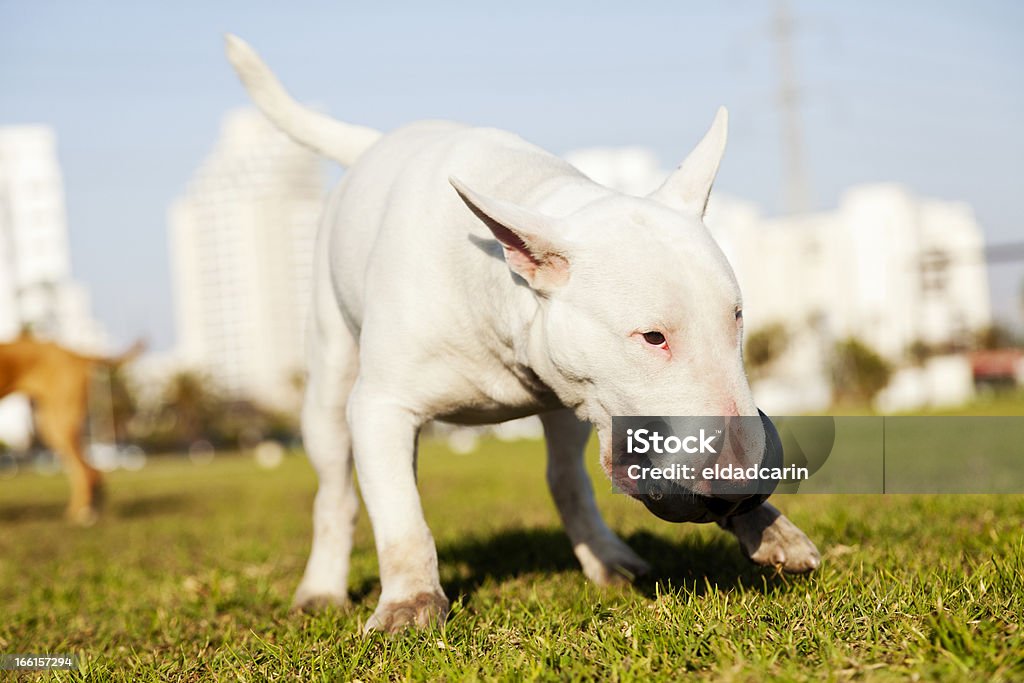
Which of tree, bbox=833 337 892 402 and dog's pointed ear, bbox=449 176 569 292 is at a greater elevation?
dog's pointed ear, bbox=449 176 569 292

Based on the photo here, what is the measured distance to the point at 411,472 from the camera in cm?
332

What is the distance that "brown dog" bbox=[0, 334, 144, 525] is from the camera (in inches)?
413

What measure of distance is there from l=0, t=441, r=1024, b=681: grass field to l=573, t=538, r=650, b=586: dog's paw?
0.10m

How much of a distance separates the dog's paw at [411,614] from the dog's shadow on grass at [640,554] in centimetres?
59

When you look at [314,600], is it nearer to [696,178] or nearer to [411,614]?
[411,614]

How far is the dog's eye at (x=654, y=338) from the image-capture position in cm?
253

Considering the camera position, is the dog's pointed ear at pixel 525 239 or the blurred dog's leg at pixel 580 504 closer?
the dog's pointed ear at pixel 525 239

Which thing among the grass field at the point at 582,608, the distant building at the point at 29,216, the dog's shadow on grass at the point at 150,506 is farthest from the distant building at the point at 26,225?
the grass field at the point at 582,608

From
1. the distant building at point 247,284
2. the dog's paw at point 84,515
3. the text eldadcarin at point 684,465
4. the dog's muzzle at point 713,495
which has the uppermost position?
the text eldadcarin at point 684,465

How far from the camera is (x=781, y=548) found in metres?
3.11

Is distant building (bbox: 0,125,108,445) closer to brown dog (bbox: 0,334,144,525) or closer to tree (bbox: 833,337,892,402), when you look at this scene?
tree (bbox: 833,337,892,402)

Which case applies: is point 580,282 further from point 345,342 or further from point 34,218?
point 34,218

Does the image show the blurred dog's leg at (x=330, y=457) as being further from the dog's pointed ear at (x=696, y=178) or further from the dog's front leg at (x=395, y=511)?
the dog's pointed ear at (x=696, y=178)

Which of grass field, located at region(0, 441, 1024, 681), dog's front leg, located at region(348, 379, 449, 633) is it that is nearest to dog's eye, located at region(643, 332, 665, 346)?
grass field, located at region(0, 441, 1024, 681)
